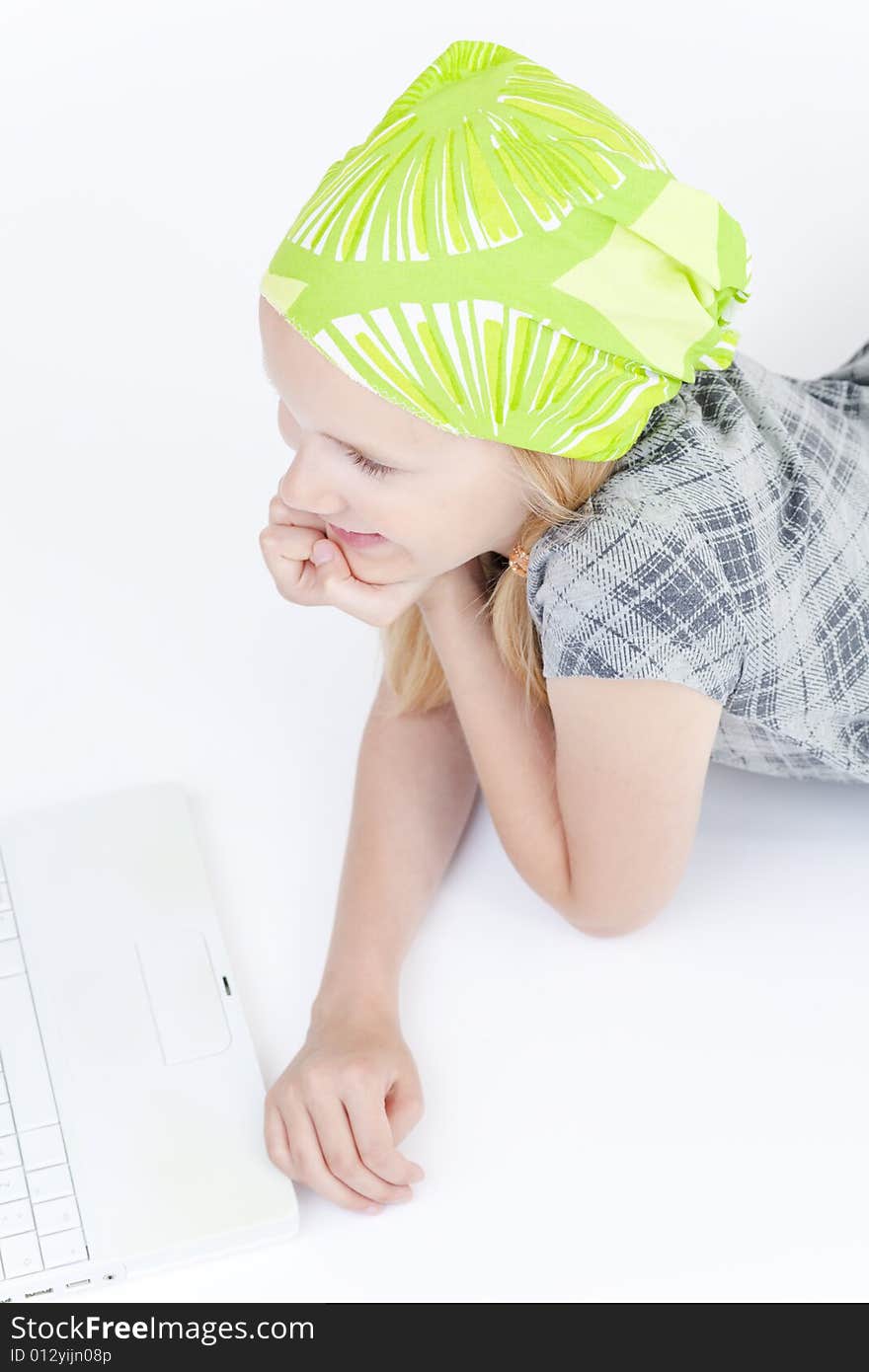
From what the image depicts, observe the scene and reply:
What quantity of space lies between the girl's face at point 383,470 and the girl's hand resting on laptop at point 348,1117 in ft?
1.19

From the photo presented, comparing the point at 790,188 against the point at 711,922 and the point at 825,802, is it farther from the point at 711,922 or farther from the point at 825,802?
the point at 711,922

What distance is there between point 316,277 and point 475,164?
0.40 ft

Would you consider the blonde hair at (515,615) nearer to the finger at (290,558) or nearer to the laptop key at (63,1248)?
the finger at (290,558)

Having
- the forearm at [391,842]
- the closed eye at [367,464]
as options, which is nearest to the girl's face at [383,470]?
the closed eye at [367,464]

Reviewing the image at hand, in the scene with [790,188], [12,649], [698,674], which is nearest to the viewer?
[698,674]

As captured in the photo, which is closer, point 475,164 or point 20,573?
point 475,164

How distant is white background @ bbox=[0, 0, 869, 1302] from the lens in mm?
1195

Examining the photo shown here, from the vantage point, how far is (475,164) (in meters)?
1.07

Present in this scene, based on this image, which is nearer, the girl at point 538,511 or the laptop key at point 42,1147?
the girl at point 538,511

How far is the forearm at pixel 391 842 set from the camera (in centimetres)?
133

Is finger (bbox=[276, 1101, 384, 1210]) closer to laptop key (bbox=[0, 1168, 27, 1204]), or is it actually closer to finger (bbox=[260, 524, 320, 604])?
laptop key (bbox=[0, 1168, 27, 1204])

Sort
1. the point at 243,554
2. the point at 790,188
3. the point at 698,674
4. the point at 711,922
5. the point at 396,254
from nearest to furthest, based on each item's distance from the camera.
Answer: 1. the point at 396,254
2. the point at 698,674
3. the point at 711,922
4. the point at 243,554
5. the point at 790,188

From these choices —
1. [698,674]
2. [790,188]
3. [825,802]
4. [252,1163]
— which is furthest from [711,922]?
[790,188]

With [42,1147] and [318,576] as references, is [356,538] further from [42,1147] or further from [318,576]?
[42,1147]
